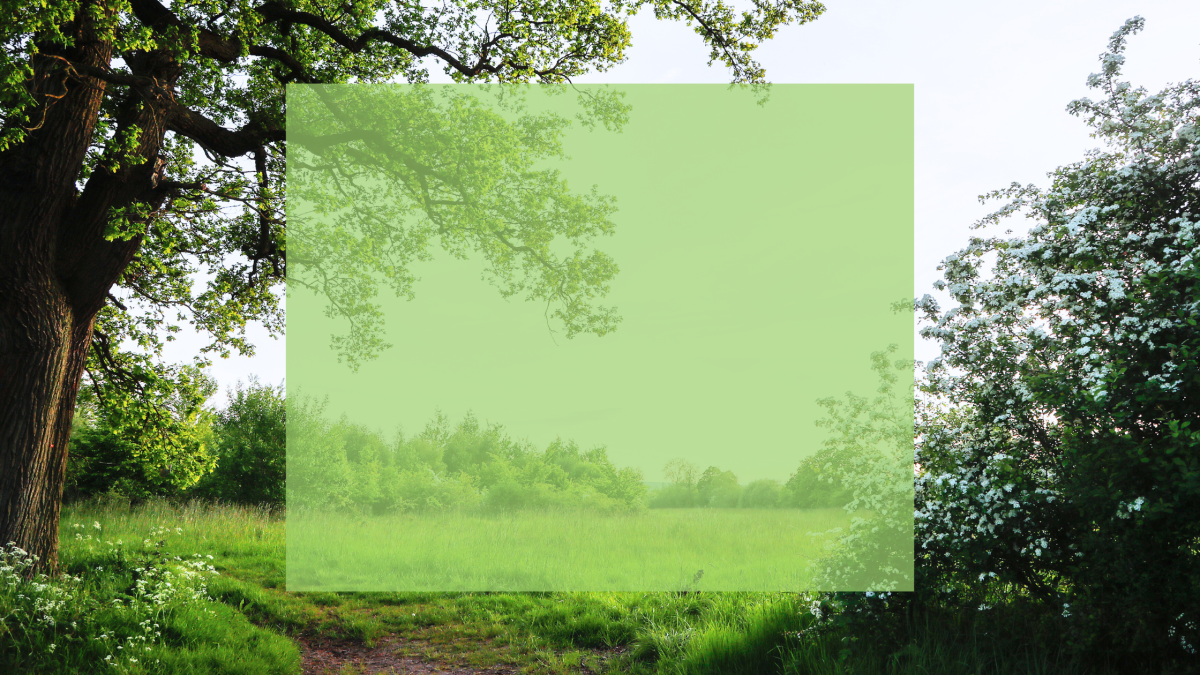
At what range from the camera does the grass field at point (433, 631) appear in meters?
5.01

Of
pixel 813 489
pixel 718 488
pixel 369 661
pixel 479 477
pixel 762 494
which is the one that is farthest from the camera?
pixel 479 477

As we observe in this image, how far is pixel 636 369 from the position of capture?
7273 millimetres

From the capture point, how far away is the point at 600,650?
652 centimetres

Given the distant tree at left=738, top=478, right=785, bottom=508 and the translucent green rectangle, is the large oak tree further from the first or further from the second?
the distant tree at left=738, top=478, right=785, bottom=508

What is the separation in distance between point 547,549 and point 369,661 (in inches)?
84.2

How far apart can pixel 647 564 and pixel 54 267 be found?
7.11m

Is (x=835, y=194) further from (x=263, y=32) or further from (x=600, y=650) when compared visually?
(x=263, y=32)

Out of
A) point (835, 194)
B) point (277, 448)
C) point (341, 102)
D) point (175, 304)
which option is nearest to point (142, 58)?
point (341, 102)

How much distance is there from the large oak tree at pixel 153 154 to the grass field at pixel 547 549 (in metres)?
2.47

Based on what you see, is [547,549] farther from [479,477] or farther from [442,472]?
[442,472]

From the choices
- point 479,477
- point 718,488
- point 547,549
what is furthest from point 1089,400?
point 479,477

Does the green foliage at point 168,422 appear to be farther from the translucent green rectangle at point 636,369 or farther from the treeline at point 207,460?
the translucent green rectangle at point 636,369

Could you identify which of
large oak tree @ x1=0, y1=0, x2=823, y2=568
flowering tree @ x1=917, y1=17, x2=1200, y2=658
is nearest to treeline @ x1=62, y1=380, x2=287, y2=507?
large oak tree @ x1=0, y1=0, x2=823, y2=568

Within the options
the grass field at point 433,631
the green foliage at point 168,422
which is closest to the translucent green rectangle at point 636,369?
the grass field at point 433,631
